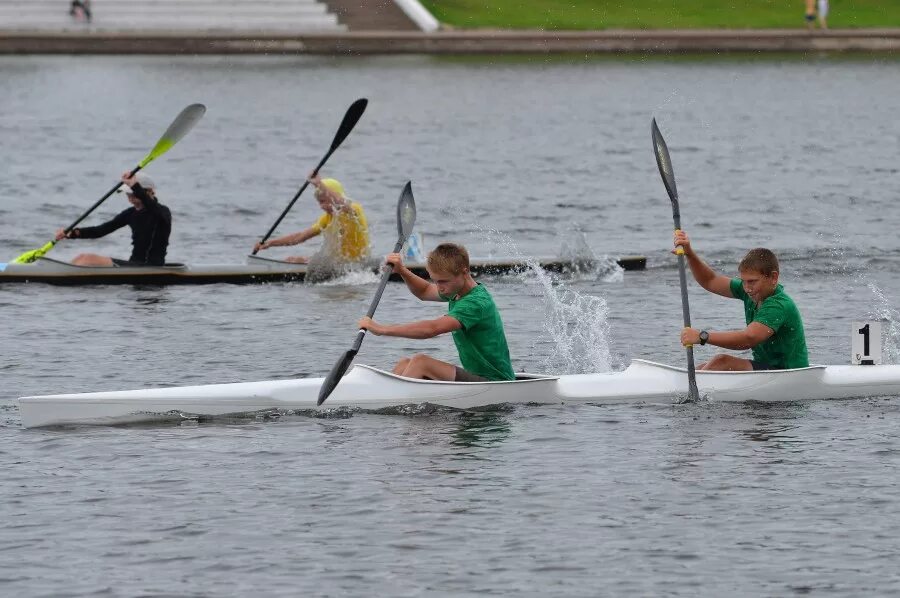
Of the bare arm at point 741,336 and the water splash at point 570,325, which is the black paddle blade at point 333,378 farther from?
the water splash at point 570,325

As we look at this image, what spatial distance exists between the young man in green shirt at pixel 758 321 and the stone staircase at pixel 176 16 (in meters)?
49.5

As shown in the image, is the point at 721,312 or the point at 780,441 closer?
the point at 780,441

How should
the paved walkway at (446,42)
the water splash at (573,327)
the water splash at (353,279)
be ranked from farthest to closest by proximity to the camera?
1. the paved walkway at (446,42)
2. the water splash at (353,279)
3. the water splash at (573,327)

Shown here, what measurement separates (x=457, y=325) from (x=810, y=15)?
54.7m

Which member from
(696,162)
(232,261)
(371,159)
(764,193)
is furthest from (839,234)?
(371,159)

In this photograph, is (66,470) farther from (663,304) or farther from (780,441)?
(663,304)

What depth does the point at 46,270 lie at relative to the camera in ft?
72.5

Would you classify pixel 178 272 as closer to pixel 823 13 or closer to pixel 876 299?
pixel 876 299

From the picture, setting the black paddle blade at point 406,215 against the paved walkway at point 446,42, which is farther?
the paved walkway at point 446,42

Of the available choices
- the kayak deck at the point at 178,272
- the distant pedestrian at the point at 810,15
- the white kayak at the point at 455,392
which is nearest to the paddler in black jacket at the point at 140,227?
the kayak deck at the point at 178,272

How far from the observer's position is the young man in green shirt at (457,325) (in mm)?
13961

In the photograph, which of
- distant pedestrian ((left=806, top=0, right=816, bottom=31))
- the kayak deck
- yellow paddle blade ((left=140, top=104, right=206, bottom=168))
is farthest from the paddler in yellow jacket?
distant pedestrian ((left=806, top=0, right=816, bottom=31))

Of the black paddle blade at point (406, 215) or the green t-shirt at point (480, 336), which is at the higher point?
the black paddle blade at point (406, 215)

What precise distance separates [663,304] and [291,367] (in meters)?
5.69
